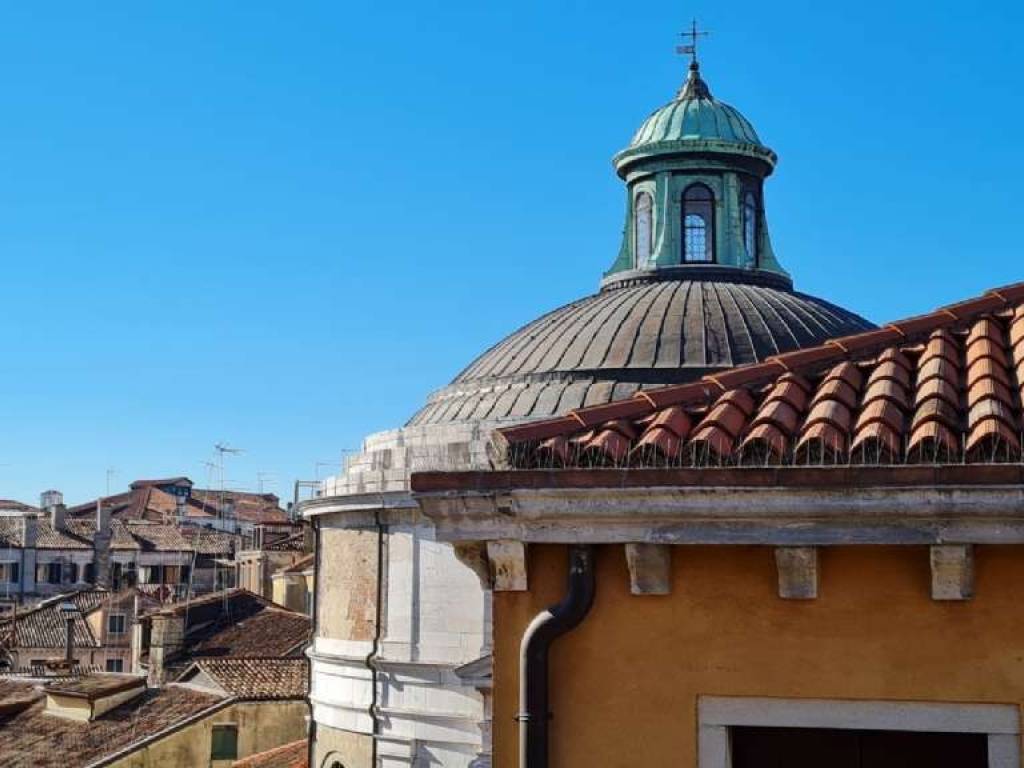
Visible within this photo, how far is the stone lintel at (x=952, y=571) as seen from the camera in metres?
4.93

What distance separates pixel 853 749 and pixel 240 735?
2383cm

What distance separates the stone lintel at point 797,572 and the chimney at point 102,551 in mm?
56790

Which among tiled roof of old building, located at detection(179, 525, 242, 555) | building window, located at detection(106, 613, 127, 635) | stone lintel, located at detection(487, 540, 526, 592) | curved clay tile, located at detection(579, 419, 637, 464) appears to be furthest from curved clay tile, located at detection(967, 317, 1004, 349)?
tiled roof of old building, located at detection(179, 525, 242, 555)

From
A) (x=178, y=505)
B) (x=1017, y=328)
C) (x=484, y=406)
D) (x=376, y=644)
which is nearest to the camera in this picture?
(x=1017, y=328)

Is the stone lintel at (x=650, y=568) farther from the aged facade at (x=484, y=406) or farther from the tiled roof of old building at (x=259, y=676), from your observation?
the tiled roof of old building at (x=259, y=676)

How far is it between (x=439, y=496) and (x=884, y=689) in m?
1.65

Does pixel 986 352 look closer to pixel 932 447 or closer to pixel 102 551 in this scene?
pixel 932 447

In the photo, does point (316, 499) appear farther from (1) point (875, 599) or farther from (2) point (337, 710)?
(1) point (875, 599)

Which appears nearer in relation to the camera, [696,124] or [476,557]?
[476,557]

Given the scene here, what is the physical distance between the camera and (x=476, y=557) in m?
5.62

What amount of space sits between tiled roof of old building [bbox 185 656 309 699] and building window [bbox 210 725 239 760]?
655 millimetres

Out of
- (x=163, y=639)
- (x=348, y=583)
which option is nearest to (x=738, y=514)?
(x=348, y=583)

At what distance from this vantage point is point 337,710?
21812mm

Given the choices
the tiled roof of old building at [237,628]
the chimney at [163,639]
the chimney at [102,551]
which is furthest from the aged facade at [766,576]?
the chimney at [102,551]
